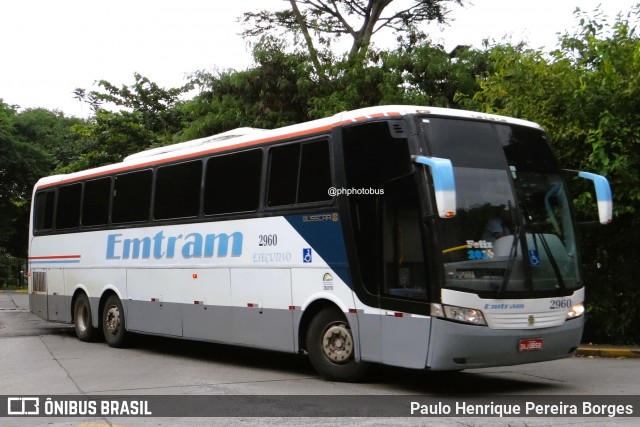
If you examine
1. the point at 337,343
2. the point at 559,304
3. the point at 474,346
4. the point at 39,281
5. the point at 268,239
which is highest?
the point at 268,239

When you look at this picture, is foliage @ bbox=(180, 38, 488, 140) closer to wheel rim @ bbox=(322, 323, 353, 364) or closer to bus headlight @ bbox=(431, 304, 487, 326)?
wheel rim @ bbox=(322, 323, 353, 364)

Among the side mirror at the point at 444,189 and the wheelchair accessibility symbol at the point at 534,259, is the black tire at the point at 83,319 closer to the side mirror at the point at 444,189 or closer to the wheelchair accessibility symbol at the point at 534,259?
the wheelchair accessibility symbol at the point at 534,259

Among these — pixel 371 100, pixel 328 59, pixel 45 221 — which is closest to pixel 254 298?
pixel 45 221

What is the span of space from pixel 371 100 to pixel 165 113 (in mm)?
14832

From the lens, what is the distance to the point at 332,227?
10312mm

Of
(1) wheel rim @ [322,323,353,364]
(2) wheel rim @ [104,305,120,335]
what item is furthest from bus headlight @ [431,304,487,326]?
(2) wheel rim @ [104,305,120,335]

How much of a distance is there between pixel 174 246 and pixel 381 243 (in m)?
5.00

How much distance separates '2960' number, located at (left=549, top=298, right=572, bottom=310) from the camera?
31.2ft

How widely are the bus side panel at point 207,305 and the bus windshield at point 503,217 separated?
4.46m

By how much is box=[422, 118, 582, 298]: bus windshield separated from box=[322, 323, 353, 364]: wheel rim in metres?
1.89

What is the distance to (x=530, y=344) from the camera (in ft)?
30.5

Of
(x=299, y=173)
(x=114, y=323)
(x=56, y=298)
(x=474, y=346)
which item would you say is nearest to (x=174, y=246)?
(x=114, y=323)

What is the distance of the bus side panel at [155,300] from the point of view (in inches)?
538

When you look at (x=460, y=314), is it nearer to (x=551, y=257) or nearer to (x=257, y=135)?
(x=551, y=257)
